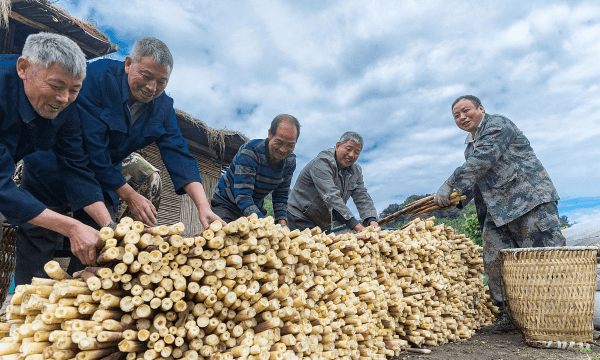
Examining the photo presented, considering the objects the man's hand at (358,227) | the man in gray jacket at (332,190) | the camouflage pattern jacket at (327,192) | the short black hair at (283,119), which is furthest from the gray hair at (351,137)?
the man's hand at (358,227)

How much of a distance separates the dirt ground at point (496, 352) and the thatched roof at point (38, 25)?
6.36 meters

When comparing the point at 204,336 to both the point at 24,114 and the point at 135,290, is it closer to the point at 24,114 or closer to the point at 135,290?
the point at 135,290

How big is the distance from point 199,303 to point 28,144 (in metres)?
1.47

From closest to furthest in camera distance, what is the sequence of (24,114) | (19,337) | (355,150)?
1. (19,337)
2. (24,114)
3. (355,150)

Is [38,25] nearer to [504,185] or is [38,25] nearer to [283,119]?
[283,119]

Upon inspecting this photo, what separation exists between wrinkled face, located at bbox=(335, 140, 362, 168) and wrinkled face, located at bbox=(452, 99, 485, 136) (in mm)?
1261

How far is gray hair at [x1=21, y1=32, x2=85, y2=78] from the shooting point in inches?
84.5

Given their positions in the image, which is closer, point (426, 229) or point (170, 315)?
point (170, 315)

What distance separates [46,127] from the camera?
8.33 feet

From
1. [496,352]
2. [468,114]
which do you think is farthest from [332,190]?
[496,352]

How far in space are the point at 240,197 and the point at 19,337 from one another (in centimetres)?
236

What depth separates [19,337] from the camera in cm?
192

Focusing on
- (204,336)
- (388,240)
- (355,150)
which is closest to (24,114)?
(204,336)

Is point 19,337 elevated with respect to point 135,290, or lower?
lower
